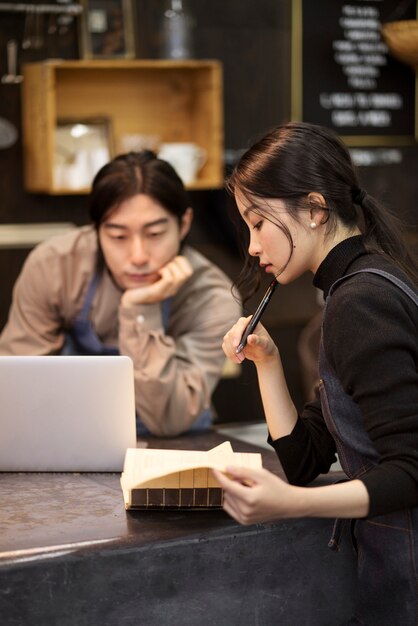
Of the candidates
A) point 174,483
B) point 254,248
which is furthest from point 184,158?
point 174,483

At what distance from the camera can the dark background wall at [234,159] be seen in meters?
4.09

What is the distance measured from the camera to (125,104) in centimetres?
418

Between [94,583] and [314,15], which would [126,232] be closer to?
[94,583]

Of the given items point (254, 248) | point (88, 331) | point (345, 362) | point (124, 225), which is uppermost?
point (254, 248)

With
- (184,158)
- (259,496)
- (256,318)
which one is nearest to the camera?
(259,496)

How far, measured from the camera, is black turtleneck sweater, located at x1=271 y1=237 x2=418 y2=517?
143cm

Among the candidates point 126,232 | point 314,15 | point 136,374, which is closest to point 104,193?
point 126,232

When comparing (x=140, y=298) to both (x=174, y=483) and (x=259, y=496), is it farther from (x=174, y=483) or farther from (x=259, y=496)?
(x=259, y=496)

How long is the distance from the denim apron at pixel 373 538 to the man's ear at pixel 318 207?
0.41 feet

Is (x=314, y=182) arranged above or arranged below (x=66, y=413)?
above

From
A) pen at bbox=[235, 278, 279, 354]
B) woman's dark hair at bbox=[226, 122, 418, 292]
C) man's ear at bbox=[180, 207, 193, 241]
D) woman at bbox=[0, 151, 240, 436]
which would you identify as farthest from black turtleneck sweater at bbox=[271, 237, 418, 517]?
man's ear at bbox=[180, 207, 193, 241]

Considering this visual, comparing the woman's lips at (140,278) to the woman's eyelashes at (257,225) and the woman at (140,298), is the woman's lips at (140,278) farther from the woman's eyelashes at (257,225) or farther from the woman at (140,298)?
the woman's eyelashes at (257,225)

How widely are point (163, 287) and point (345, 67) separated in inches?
88.9

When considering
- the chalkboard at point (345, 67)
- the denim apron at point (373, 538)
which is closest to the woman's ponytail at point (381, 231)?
the denim apron at point (373, 538)
